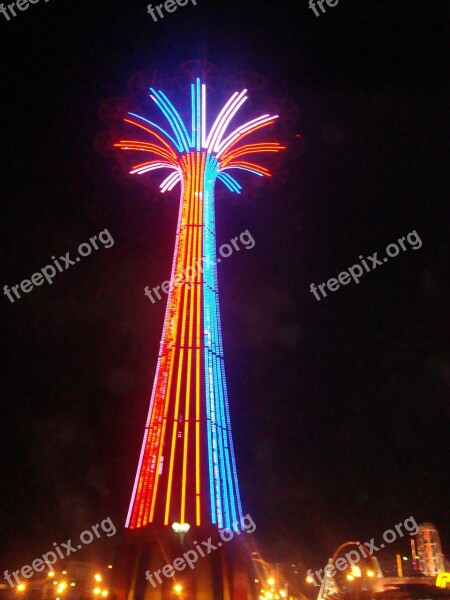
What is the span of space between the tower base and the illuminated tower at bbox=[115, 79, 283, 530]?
1.32 ft

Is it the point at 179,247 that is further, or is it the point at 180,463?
the point at 179,247

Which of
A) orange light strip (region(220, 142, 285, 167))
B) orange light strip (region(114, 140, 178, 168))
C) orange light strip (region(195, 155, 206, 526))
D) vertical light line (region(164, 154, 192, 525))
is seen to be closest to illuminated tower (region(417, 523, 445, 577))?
orange light strip (region(195, 155, 206, 526))

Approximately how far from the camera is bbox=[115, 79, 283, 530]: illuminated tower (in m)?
16.0

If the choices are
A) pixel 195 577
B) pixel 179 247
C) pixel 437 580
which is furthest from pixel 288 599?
pixel 179 247

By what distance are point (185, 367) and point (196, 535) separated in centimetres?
451

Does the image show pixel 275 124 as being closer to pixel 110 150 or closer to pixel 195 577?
pixel 110 150

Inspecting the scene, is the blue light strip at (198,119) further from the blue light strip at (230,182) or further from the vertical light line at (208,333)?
the blue light strip at (230,182)

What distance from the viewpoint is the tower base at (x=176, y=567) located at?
50.6 feet

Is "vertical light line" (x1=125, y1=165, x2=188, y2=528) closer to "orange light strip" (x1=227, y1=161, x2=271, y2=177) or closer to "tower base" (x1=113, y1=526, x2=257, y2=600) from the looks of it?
"tower base" (x1=113, y1=526, x2=257, y2=600)

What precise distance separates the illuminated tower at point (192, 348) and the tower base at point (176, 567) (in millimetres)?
403

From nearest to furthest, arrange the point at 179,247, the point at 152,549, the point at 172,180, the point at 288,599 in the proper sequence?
the point at 152,549, the point at 179,247, the point at 172,180, the point at 288,599

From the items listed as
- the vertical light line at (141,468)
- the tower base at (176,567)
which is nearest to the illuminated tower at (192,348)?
the vertical light line at (141,468)

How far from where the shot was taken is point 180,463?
16.1m

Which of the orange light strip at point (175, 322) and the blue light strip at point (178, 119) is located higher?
the blue light strip at point (178, 119)
